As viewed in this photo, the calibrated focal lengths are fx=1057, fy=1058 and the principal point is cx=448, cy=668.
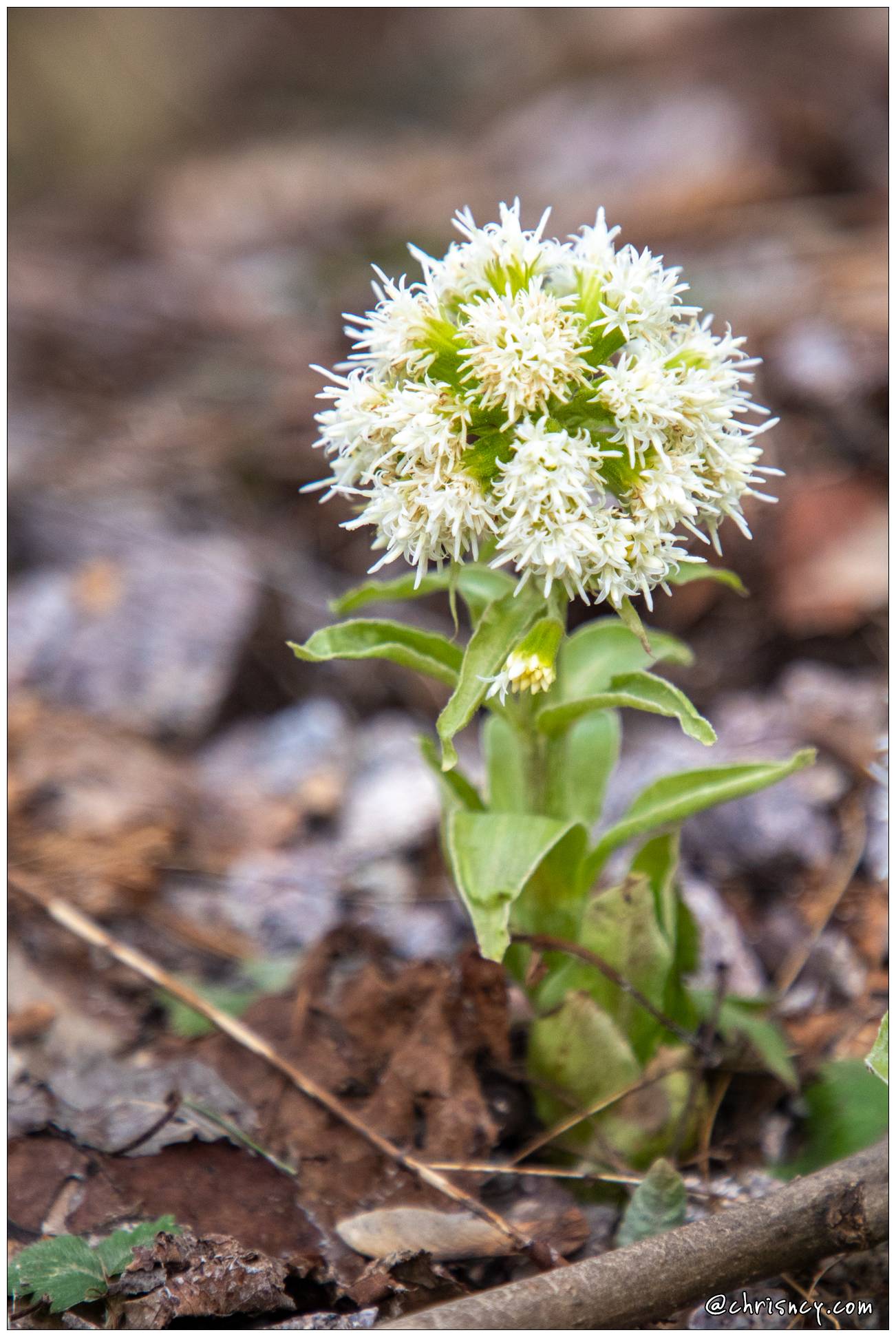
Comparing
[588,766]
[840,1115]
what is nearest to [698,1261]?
[840,1115]

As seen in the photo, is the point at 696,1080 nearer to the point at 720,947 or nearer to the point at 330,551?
the point at 720,947

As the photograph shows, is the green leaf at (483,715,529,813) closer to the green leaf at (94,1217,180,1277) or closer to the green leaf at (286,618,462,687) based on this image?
the green leaf at (286,618,462,687)

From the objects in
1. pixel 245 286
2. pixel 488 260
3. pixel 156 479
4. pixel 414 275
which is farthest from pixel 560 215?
pixel 488 260

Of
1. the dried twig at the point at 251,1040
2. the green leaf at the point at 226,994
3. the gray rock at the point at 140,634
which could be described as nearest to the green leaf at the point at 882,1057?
the dried twig at the point at 251,1040

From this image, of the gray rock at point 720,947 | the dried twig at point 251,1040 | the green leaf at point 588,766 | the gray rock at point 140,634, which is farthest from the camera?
the gray rock at point 140,634

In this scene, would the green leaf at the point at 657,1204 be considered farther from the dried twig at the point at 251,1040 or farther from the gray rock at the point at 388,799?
the gray rock at the point at 388,799
